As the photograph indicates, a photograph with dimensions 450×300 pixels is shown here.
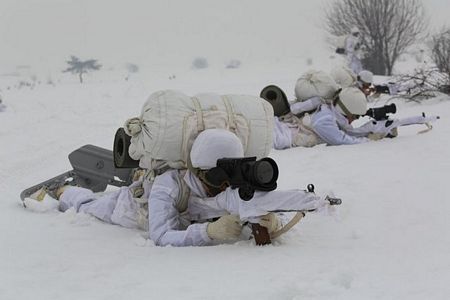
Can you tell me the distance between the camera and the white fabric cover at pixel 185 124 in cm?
271

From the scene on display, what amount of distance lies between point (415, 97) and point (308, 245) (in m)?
7.25

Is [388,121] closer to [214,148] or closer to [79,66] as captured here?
[214,148]

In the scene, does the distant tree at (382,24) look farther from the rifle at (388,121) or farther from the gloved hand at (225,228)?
the gloved hand at (225,228)

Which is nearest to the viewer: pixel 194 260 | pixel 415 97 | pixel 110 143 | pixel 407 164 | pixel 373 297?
pixel 373 297

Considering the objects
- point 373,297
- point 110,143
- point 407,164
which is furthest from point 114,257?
point 110,143

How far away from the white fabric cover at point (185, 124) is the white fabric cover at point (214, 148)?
5.9 inches

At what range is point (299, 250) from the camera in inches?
98.8

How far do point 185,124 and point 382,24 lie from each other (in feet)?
52.9

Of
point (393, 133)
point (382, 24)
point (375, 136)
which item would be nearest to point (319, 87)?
point (375, 136)

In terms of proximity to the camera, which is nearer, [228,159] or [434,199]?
[228,159]

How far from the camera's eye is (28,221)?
10.6 ft

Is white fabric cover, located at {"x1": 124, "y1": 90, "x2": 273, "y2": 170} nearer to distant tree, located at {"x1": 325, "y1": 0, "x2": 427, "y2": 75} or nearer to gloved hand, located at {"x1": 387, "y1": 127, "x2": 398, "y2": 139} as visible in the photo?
gloved hand, located at {"x1": 387, "y1": 127, "x2": 398, "y2": 139}

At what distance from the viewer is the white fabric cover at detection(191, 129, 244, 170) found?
2541 mm

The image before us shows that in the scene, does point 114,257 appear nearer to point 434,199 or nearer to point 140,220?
point 140,220
